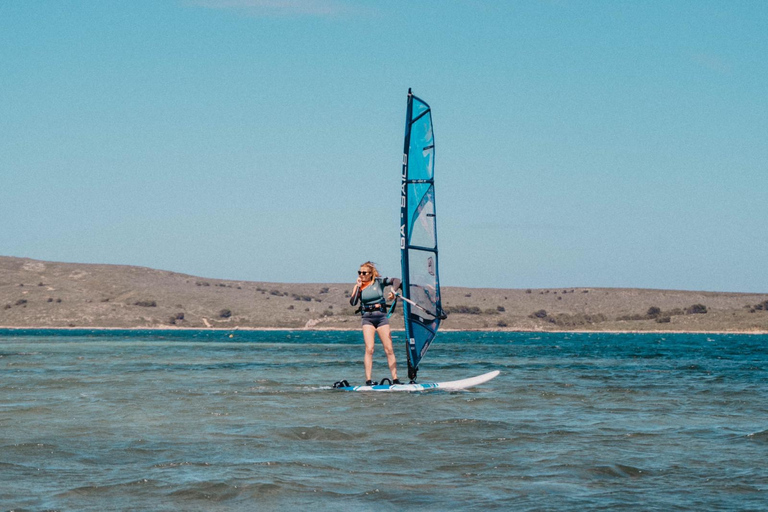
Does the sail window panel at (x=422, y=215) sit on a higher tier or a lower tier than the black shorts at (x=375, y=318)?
higher

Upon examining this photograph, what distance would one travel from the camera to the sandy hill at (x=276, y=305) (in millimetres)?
137125

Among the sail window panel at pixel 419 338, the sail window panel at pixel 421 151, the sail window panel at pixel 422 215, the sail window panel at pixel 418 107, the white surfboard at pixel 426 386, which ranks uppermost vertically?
the sail window panel at pixel 418 107

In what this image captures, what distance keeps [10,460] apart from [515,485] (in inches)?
210

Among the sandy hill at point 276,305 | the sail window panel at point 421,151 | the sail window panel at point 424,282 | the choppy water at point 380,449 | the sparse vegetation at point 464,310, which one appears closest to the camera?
the choppy water at point 380,449

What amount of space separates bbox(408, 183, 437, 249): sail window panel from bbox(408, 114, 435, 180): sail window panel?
0.25 metres

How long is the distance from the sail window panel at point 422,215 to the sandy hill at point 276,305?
113m

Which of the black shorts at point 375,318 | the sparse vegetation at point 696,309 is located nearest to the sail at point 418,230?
the black shorts at point 375,318

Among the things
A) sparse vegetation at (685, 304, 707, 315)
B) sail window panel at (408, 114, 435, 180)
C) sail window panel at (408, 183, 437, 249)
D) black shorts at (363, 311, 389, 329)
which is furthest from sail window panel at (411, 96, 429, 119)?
sparse vegetation at (685, 304, 707, 315)

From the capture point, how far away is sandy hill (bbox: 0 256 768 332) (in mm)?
137125

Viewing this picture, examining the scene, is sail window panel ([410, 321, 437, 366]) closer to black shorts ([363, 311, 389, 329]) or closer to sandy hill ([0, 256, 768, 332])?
black shorts ([363, 311, 389, 329])

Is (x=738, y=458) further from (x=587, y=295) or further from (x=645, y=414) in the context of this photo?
(x=587, y=295)

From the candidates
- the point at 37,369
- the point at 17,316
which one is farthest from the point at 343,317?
the point at 37,369

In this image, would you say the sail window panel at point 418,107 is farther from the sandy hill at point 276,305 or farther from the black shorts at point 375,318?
the sandy hill at point 276,305

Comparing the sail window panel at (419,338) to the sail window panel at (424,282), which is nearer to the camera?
the sail window panel at (424,282)
